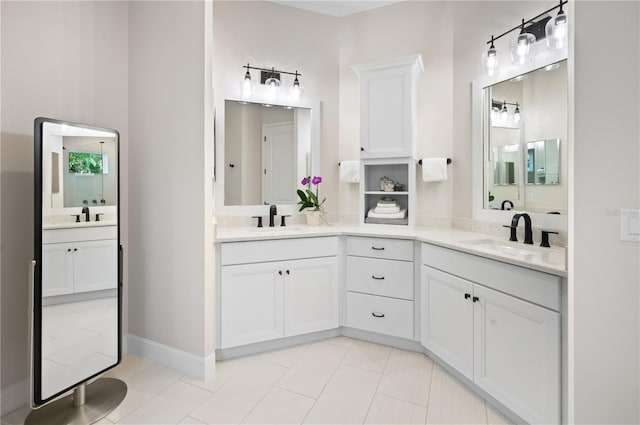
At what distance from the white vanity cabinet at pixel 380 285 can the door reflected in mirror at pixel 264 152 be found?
2.85ft

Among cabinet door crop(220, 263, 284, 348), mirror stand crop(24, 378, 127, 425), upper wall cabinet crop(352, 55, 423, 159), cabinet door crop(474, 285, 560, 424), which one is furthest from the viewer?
upper wall cabinet crop(352, 55, 423, 159)

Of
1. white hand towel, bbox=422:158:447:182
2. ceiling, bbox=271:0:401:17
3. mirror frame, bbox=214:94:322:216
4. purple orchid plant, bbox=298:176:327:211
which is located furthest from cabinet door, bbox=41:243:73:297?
ceiling, bbox=271:0:401:17

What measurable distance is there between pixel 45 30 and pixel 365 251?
242 centimetres

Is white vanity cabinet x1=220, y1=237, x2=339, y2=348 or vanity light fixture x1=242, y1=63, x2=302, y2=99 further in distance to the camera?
vanity light fixture x1=242, y1=63, x2=302, y2=99

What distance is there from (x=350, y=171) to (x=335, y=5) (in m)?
1.54

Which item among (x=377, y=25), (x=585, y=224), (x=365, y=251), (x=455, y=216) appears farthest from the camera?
(x=377, y=25)

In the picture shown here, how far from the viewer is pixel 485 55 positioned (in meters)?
2.41

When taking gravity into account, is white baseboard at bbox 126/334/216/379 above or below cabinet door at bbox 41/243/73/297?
below

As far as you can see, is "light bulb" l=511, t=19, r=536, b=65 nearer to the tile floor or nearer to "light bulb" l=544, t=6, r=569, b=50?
"light bulb" l=544, t=6, r=569, b=50

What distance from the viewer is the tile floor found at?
68.6 inches

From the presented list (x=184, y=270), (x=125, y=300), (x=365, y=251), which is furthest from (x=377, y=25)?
(x=125, y=300)

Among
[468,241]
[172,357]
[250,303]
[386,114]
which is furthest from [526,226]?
[172,357]

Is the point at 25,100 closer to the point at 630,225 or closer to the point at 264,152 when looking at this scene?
the point at 264,152

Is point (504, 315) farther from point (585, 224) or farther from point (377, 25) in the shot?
point (377, 25)
